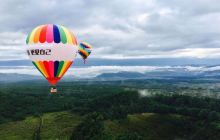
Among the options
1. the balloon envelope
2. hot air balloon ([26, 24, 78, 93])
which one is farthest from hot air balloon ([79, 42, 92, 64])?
hot air balloon ([26, 24, 78, 93])

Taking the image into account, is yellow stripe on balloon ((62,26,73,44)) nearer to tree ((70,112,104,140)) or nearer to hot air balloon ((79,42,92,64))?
tree ((70,112,104,140))

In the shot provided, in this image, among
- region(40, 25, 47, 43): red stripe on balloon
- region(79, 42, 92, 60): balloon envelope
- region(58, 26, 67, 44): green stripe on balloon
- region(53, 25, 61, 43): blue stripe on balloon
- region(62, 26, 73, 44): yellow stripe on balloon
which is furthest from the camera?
region(79, 42, 92, 60): balloon envelope

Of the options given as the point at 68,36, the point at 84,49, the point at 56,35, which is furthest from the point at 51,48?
the point at 84,49

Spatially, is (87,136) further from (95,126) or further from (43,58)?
(43,58)

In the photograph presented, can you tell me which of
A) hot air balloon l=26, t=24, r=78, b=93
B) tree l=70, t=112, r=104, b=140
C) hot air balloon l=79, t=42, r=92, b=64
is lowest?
tree l=70, t=112, r=104, b=140

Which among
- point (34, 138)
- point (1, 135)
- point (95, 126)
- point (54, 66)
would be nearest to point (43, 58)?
point (54, 66)

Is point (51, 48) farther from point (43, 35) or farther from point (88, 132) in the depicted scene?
point (88, 132)

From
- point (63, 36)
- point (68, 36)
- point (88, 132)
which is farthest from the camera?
point (88, 132)

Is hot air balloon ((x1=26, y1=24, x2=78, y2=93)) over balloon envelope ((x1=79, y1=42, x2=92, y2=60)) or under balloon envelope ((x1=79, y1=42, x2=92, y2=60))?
under
